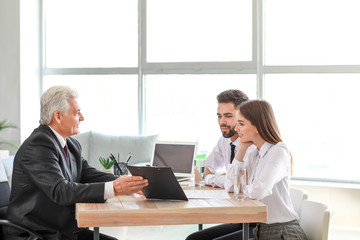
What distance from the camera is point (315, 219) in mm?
2510

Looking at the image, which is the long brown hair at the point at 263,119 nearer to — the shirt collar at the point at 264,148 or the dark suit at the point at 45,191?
the shirt collar at the point at 264,148

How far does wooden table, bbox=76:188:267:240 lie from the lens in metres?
2.12

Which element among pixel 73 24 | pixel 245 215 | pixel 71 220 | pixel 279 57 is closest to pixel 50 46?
pixel 73 24

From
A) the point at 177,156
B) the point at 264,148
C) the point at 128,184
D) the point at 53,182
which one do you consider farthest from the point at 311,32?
the point at 53,182

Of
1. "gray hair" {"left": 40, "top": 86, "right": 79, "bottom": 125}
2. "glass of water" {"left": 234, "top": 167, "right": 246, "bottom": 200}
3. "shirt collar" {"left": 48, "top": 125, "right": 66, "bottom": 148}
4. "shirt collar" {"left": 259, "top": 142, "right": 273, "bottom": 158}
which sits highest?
"gray hair" {"left": 40, "top": 86, "right": 79, "bottom": 125}

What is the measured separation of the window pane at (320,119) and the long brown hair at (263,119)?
2.88 m

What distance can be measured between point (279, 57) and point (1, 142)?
341 centimetres

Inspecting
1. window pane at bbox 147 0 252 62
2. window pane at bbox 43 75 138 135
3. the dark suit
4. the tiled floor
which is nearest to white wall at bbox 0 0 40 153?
window pane at bbox 43 75 138 135

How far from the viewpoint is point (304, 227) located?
8.63 ft

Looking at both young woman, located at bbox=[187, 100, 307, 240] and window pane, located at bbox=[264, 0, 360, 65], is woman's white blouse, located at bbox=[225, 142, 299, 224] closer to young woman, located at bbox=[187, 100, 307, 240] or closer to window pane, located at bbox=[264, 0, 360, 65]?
young woman, located at bbox=[187, 100, 307, 240]

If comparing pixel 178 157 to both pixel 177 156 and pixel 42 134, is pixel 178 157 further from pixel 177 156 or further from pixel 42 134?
pixel 42 134

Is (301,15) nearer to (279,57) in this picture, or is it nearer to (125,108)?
(279,57)

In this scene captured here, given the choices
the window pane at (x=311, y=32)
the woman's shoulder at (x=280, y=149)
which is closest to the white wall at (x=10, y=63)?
the window pane at (x=311, y=32)

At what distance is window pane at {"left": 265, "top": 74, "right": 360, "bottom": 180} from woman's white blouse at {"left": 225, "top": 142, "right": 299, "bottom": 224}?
2937 millimetres
